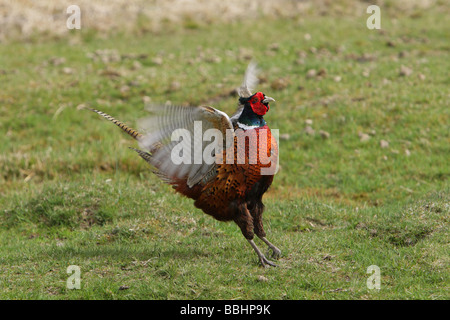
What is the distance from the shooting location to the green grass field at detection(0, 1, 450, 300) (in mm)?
5789

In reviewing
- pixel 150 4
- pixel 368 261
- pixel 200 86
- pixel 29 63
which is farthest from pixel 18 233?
pixel 150 4

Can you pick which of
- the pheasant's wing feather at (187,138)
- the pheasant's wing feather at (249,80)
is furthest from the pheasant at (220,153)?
the pheasant's wing feather at (249,80)

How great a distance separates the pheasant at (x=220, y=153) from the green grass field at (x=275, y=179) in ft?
2.14

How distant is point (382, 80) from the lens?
38.4 ft

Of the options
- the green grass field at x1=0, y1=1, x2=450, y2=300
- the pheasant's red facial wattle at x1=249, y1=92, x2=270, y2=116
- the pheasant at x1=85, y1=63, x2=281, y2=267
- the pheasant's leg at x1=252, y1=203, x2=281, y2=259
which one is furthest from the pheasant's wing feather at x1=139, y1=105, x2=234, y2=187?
the green grass field at x1=0, y1=1, x2=450, y2=300

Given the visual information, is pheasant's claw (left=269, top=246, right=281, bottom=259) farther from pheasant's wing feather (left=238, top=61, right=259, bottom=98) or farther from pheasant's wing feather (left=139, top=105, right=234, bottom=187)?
pheasant's wing feather (left=238, top=61, right=259, bottom=98)

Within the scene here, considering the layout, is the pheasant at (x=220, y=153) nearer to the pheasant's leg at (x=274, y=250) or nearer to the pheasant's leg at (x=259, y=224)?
the pheasant's leg at (x=259, y=224)

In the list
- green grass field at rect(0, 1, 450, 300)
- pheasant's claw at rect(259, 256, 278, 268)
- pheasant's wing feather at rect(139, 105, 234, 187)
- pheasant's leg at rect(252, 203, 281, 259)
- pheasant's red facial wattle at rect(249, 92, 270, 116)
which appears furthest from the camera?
pheasant's leg at rect(252, 203, 281, 259)

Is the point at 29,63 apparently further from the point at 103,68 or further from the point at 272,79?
the point at 272,79

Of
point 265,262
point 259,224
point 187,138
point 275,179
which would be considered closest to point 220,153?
point 187,138

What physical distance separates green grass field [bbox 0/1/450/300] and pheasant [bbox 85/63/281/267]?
2.14ft

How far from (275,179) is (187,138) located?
3919 mm

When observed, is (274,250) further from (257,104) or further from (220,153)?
(257,104)

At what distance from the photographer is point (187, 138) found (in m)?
5.60
